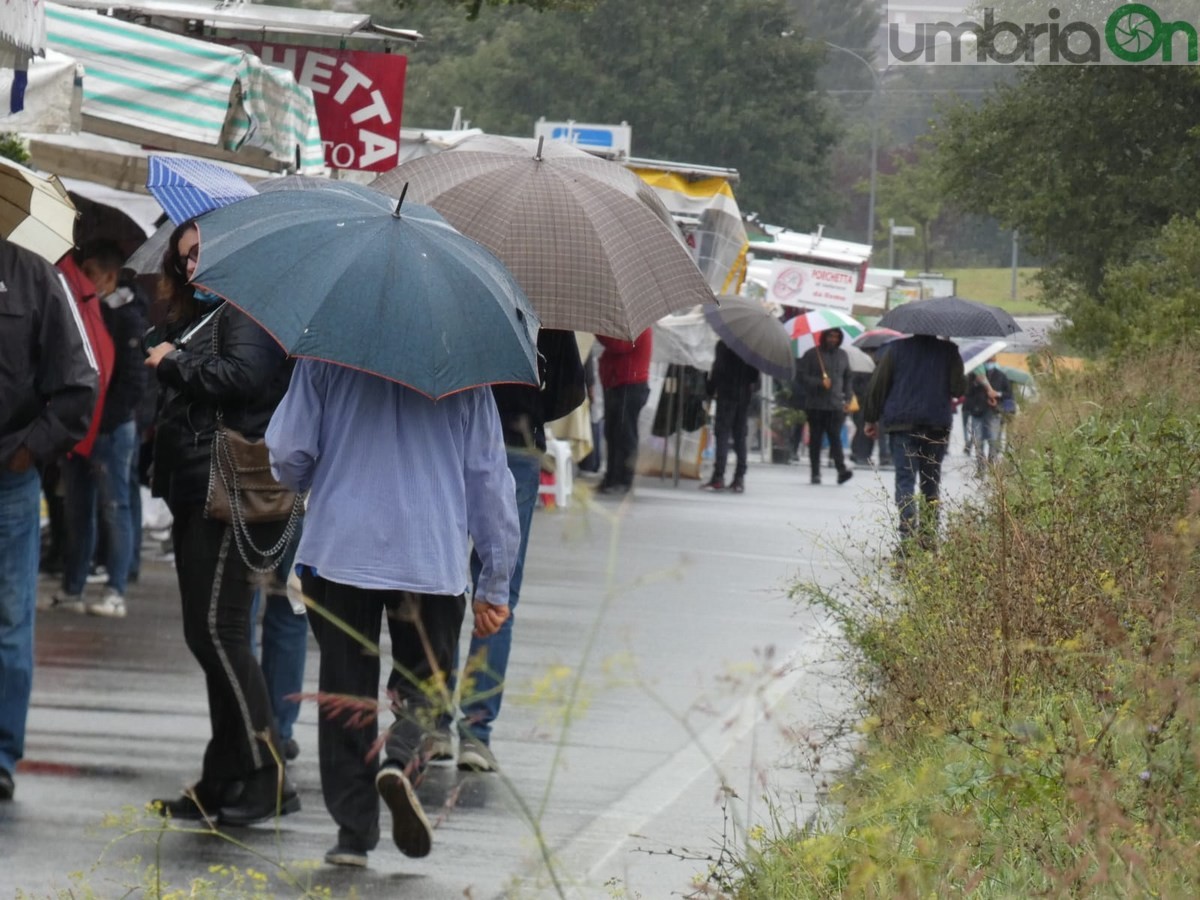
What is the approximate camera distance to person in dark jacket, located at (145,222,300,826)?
6578 mm

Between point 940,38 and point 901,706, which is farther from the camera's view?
point 940,38

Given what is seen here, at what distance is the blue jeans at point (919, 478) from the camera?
912 cm

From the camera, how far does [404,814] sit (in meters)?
6.00

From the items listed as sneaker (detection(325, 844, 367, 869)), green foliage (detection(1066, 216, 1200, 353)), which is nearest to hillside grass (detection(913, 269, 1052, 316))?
green foliage (detection(1066, 216, 1200, 353))

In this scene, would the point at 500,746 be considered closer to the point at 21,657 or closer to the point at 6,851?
the point at 21,657

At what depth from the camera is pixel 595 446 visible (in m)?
24.8

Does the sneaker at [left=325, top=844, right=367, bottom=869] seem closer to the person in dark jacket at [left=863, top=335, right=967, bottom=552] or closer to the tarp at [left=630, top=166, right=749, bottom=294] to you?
the person in dark jacket at [left=863, top=335, right=967, bottom=552]

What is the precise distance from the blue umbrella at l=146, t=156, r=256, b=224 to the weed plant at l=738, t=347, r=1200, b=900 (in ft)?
8.78

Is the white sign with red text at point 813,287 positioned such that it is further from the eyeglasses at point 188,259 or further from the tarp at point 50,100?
the eyeglasses at point 188,259

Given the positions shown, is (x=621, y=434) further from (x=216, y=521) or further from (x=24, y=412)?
(x=216, y=521)

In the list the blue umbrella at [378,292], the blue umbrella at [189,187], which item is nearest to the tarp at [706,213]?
the blue umbrella at [189,187]

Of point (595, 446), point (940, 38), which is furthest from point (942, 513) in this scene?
point (595, 446)

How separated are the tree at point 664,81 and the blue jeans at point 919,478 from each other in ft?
185

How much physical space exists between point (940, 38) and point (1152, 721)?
18051mm
